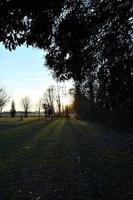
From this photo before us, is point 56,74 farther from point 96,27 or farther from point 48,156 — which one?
point 48,156

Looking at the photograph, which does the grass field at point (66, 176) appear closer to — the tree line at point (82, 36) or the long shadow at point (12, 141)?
the long shadow at point (12, 141)

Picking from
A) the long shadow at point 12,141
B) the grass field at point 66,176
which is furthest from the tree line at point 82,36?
the long shadow at point 12,141

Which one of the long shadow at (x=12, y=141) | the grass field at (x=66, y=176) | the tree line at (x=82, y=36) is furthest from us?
the long shadow at (x=12, y=141)

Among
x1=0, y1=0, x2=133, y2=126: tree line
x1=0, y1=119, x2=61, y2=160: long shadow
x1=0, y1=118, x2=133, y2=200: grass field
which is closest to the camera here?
x1=0, y1=0, x2=133, y2=126: tree line

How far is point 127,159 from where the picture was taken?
1338 centimetres

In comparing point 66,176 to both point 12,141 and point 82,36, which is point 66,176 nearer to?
point 82,36

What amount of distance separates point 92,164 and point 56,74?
3.34 m

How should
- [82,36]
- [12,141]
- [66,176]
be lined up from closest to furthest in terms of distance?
[82,36] → [66,176] → [12,141]

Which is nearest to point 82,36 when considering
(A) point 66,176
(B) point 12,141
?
(A) point 66,176

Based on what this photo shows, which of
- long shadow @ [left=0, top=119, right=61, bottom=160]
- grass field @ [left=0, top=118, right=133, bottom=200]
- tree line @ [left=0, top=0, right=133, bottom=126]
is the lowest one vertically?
grass field @ [left=0, top=118, right=133, bottom=200]

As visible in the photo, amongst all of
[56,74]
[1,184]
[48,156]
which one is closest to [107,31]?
[56,74]

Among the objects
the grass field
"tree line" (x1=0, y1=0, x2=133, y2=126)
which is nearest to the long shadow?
the grass field

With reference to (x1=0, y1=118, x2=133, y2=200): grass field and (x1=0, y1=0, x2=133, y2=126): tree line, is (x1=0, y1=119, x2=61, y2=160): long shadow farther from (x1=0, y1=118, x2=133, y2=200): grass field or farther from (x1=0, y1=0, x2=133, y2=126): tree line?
(x1=0, y1=0, x2=133, y2=126): tree line

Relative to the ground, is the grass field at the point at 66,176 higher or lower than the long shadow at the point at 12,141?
lower
